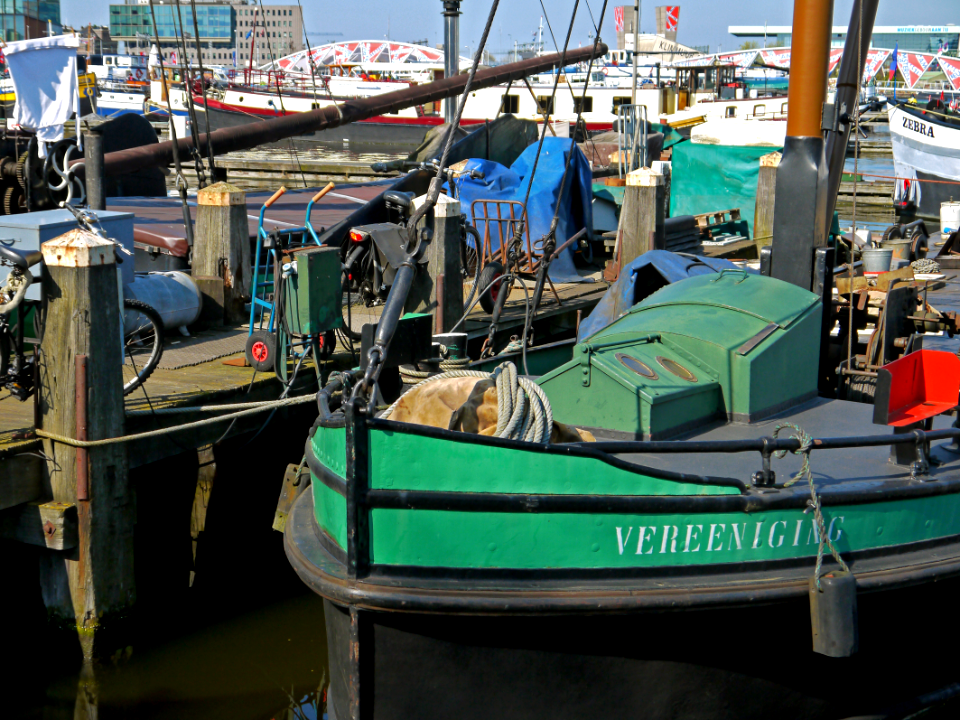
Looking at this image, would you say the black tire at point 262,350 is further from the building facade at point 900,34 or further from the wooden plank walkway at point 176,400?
the building facade at point 900,34

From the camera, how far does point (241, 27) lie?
158 meters

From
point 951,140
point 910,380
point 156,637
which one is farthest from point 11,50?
point 951,140

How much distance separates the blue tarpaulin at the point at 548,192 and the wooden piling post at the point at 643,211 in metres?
0.96

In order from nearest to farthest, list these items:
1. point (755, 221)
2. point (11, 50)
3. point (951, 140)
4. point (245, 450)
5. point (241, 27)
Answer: point (245, 450)
point (11, 50)
point (755, 221)
point (951, 140)
point (241, 27)

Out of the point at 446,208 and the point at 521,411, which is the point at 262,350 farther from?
the point at 521,411

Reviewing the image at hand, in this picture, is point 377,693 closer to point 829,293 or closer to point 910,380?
point 910,380

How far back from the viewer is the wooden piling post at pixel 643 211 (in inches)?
466

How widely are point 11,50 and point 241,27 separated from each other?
529 ft

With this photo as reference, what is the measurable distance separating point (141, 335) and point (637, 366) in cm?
439

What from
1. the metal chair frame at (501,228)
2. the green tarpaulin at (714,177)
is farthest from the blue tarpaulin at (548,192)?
the green tarpaulin at (714,177)

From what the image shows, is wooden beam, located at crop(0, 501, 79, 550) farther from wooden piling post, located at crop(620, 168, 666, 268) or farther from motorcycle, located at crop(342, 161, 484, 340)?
wooden piling post, located at crop(620, 168, 666, 268)

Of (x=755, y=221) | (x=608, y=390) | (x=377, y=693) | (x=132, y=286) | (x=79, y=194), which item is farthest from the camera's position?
(x=755, y=221)

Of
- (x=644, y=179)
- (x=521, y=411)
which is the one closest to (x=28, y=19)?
(x=644, y=179)

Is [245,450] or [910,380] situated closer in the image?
[910,380]
